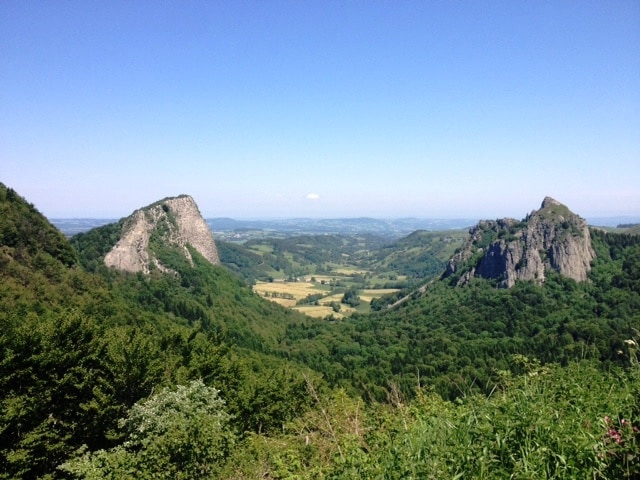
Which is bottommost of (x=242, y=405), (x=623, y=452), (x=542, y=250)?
(x=242, y=405)

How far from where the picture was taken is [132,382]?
1041 inches

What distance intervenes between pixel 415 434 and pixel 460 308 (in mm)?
153661

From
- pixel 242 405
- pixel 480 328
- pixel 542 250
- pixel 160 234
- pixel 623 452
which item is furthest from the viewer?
pixel 542 250

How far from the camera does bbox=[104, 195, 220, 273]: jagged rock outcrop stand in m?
127

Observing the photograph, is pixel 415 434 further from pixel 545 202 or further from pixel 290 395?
pixel 545 202

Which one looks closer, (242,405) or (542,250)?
(242,405)

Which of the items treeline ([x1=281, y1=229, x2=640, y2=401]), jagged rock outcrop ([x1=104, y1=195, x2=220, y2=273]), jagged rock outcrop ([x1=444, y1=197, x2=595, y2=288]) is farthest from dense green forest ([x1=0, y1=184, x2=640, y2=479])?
jagged rock outcrop ([x1=444, y1=197, x2=595, y2=288])

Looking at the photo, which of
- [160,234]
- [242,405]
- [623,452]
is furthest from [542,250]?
[623,452]

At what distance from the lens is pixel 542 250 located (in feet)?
506

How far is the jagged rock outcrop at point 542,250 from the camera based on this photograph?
475 ft

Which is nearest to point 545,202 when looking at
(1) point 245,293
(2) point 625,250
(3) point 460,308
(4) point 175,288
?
(2) point 625,250

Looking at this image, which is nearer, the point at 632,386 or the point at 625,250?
the point at 632,386

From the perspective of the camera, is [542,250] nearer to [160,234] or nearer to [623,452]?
[160,234]

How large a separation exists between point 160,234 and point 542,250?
153m
